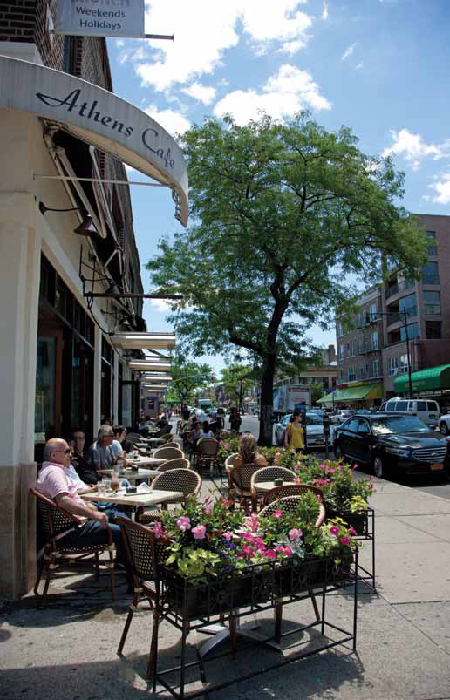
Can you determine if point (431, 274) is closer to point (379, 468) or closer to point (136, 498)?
point (379, 468)

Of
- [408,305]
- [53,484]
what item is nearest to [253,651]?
[53,484]

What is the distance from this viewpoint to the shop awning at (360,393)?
58.0 metres

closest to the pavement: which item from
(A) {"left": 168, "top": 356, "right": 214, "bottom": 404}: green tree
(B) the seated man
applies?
(B) the seated man

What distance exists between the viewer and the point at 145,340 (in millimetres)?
13391

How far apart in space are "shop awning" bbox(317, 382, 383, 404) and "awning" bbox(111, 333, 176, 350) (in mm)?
42138

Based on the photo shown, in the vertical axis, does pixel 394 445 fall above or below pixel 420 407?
below

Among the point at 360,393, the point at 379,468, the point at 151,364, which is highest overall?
the point at 151,364

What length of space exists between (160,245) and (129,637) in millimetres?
18377

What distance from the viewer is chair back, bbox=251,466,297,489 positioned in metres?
6.80

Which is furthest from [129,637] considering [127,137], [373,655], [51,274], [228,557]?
[51,274]

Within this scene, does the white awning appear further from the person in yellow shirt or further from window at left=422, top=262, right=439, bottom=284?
window at left=422, top=262, right=439, bottom=284

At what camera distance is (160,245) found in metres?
21.2

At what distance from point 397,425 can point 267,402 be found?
6370mm

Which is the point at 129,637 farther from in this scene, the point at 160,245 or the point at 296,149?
the point at 160,245
